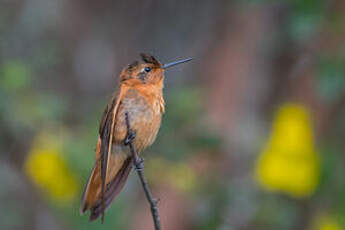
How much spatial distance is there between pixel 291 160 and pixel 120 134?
1601 millimetres

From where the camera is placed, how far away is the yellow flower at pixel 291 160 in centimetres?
469

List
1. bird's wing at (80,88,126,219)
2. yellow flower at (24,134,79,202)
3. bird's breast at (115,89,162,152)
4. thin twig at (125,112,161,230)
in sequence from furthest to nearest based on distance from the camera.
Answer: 1. yellow flower at (24,134,79,202)
2. bird's breast at (115,89,162,152)
3. bird's wing at (80,88,126,219)
4. thin twig at (125,112,161,230)

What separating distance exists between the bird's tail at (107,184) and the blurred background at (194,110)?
1.85 ft

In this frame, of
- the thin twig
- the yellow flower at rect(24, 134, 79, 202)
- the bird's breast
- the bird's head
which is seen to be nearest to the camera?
the thin twig

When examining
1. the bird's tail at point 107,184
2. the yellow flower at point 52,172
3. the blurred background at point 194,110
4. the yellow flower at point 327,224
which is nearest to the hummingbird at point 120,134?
the bird's tail at point 107,184

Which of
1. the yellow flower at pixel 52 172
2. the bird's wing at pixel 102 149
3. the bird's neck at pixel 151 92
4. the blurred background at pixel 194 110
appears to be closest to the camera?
the bird's wing at pixel 102 149

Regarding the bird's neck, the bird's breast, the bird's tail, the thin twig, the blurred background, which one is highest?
the blurred background

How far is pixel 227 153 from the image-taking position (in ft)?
20.9

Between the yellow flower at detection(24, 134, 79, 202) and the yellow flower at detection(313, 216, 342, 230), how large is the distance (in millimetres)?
1543

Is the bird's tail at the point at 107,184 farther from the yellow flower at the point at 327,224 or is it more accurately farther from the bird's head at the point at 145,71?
the yellow flower at the point at 327,224

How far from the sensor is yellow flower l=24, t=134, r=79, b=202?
14.6 feet

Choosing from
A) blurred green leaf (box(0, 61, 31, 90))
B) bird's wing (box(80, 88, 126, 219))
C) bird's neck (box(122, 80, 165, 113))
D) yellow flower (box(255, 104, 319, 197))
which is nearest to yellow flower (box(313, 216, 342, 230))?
yellow flower (box(255, 104, 319, 197))

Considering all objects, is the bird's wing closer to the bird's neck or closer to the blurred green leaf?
the bird's neck

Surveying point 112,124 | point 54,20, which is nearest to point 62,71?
point 54,20
